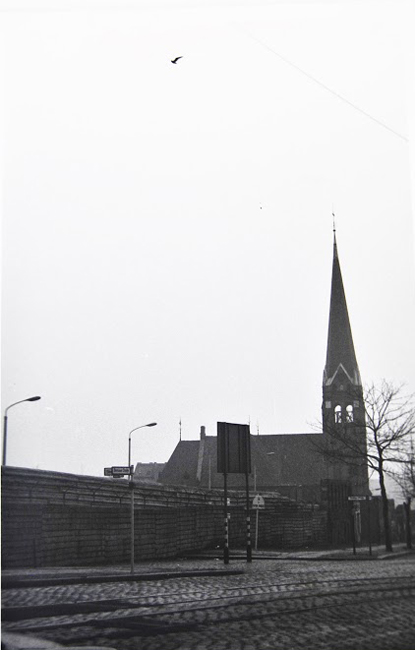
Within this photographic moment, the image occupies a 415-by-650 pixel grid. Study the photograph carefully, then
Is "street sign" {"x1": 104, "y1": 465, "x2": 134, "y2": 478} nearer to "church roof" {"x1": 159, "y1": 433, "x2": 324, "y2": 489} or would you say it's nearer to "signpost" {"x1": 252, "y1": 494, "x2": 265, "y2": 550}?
"church roof" {"x1": 159, "y1": 433, "x2": 324, "y2": 489}

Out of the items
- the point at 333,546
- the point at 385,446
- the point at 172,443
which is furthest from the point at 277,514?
the point at 172,443

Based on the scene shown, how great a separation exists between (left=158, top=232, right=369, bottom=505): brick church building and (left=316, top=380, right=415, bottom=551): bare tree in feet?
0.12

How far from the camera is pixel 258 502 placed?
839 cm

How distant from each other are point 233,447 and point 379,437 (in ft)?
4.92

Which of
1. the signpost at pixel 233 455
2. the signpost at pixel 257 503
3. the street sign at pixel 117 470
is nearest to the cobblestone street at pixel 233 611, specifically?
the signpost at pixel 233 455

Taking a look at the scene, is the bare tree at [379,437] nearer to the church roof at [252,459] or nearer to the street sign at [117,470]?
the church roof at [252,459]

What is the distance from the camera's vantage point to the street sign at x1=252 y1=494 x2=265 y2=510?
27.2ft

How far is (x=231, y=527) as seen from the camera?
7773 millimetres

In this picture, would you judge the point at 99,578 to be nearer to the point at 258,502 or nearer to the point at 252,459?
the point at 252,459

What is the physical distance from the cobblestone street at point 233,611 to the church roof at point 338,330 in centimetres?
168

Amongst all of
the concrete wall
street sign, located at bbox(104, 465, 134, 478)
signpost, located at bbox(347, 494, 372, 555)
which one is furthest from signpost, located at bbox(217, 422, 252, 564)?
signpost, located at bbox(347, 494, 372, 555)

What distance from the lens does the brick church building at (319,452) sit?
659 cm

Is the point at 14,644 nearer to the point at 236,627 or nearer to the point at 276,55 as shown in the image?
the point at 236,627

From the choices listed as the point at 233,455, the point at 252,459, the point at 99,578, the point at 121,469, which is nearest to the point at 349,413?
the point at 252,459
